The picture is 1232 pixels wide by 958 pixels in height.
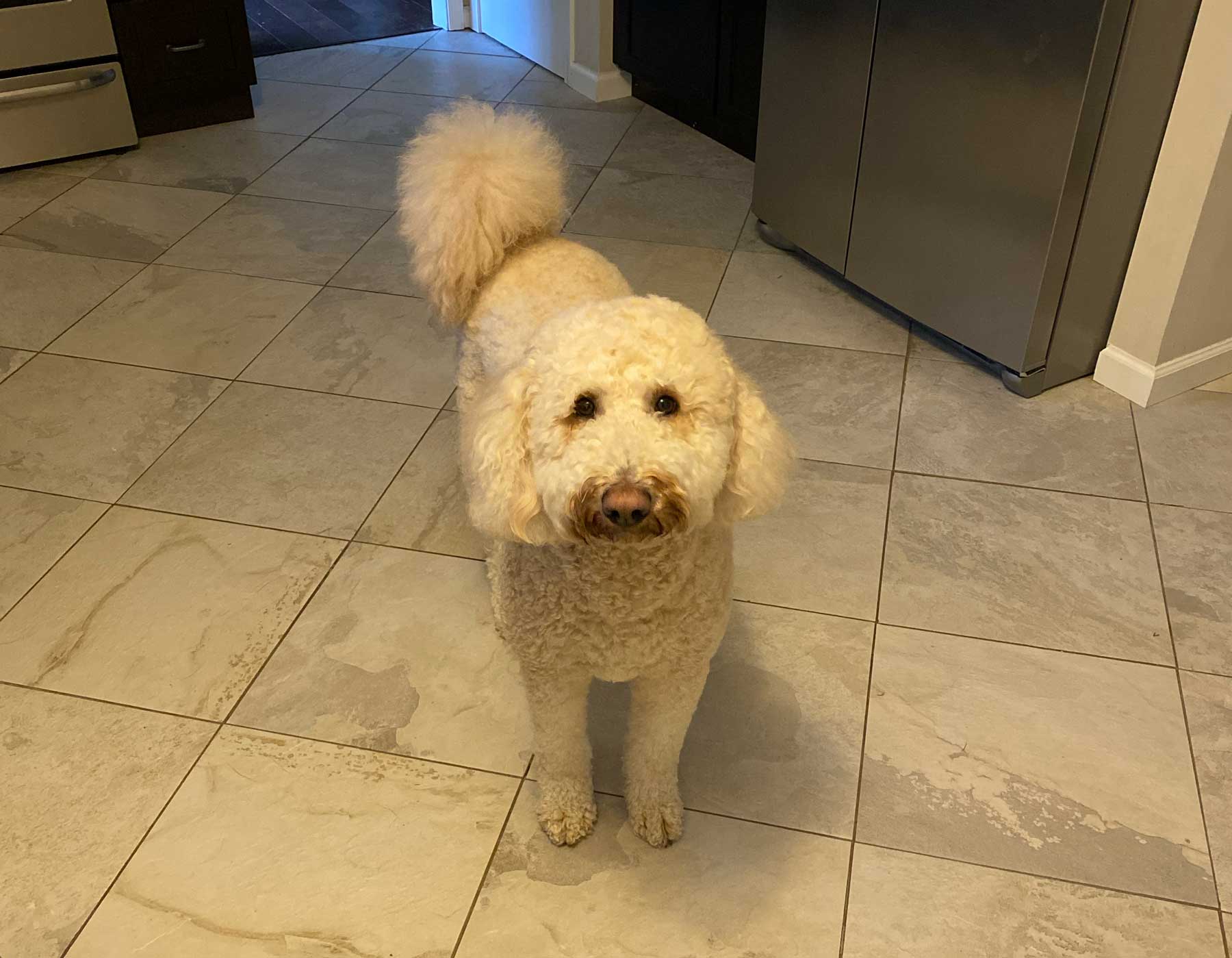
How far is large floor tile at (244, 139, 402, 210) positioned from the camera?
133 inches

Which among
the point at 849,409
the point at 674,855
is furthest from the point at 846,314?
the point at 674,855

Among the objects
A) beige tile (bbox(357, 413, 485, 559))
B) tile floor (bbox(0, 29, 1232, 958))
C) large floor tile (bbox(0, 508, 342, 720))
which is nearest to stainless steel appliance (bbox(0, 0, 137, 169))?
tile floor (bbox(0, 29, 1232, 958))

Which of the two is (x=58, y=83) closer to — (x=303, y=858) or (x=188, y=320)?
(x=188, y=320)

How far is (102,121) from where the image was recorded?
3.55 metres

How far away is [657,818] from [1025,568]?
3.02 feet

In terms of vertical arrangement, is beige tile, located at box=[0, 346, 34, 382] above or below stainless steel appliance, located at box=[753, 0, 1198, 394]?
below

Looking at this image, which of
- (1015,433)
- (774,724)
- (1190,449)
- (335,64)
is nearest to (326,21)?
(335,64)

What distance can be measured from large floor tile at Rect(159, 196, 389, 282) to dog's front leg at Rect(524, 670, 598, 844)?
1861mm

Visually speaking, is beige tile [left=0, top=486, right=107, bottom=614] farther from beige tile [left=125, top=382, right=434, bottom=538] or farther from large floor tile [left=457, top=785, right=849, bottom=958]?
large floor tile [left=457, top=785, right=849, bottom=958]

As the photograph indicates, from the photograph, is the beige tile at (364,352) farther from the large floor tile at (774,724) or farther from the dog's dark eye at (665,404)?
the dog's dark eye at (665,404)

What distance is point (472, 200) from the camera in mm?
1677

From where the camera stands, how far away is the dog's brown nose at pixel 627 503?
1.07m

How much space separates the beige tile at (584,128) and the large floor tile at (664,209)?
0.15 metres

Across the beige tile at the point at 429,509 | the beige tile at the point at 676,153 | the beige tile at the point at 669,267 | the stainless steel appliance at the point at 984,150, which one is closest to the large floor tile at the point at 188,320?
the beige tile at the point at 429,509
